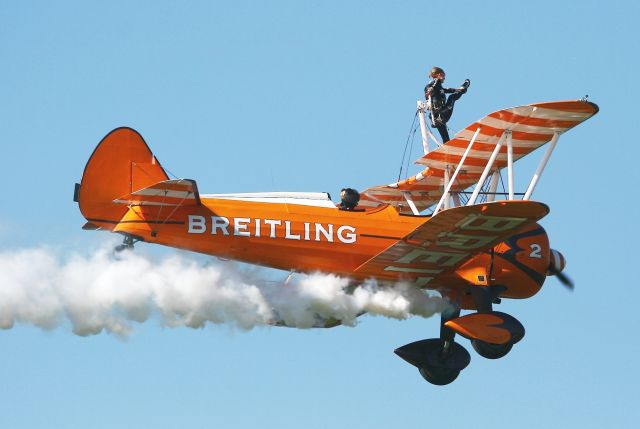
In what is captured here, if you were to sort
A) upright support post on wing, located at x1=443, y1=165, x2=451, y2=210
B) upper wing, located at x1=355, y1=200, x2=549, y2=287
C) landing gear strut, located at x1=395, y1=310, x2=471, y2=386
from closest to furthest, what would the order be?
upper wing, located at x1=355, y1=200, x2=549, y2=287
upright support post on wing, located at x1=443, y1=165, x2=451, y2=210
landing gear strut, located at x1=395, y1=310, x2=471, y2=386

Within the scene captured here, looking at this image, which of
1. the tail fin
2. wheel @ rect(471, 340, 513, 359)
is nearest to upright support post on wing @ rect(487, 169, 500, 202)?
wheel @ rect(471, 340, 513, 359)

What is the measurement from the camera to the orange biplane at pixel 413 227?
18578 mm

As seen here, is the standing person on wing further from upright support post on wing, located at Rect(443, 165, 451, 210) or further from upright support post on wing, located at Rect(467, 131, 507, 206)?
upright support post on wing, located at Rect(467, 131, 507, 206)

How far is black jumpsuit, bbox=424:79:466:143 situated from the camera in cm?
2075

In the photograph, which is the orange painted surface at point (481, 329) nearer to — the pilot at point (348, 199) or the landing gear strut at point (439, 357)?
the landing gear strut at point (439, 357)

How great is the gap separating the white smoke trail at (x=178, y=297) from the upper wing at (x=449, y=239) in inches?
16.0

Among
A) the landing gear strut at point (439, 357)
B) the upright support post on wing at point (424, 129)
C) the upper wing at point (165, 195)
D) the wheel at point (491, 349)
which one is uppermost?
the upright support post on wing at point (424, 129)

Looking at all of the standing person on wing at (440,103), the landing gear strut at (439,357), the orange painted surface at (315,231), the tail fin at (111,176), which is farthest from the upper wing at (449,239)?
the tail fin at (111,176)

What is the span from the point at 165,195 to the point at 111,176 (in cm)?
70

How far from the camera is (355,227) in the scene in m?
19.4

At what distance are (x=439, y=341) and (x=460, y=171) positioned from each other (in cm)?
229

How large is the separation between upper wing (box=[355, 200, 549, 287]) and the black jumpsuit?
2.14 meters

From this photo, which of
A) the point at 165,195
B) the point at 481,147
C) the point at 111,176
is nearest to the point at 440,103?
the point at 481,147

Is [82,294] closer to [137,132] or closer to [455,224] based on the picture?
[137,132]
